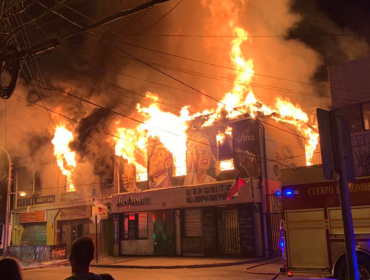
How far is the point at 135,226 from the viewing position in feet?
77.5

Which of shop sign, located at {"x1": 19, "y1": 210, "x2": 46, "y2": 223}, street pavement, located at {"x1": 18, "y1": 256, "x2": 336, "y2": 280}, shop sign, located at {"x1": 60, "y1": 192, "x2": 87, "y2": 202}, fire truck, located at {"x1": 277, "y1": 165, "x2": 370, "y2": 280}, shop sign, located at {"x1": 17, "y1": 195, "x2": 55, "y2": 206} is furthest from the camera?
shop sign, located at {"x1": 19, "y1": 210, "x2": 46, "y2": 223}

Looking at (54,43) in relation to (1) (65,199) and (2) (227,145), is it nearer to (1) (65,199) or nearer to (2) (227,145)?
(2) (227,145)

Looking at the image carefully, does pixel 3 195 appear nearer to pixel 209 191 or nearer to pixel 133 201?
pixel 133 201

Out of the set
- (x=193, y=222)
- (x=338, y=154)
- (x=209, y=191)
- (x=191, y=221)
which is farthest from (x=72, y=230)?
(x=338, y=154)

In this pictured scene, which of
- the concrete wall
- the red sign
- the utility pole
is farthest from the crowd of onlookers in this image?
the concrete wall

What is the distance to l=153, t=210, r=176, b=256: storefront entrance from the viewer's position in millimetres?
21891

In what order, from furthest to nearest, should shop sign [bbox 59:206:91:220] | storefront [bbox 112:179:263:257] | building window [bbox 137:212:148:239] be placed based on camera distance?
shop sign [bbox 59:206:91:220]
building window [bbox 137:212:148:239]
storefront [bbox 112:179:263:257]

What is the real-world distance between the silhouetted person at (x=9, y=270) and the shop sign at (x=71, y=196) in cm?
2431

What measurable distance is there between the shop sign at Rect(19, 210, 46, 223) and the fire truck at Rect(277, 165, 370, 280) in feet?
75.0

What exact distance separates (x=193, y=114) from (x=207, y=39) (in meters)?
4.28

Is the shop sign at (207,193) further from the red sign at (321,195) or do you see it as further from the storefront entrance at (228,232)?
the red sign at (321,195)

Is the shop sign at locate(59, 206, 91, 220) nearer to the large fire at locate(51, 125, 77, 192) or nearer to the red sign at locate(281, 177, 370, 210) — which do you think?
the large fire at locate(51, 125, 77, 192)

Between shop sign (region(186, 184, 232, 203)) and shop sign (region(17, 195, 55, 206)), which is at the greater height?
shop sign (region(17, 195, 55, 206))

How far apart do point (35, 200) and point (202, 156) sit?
15.3 m
